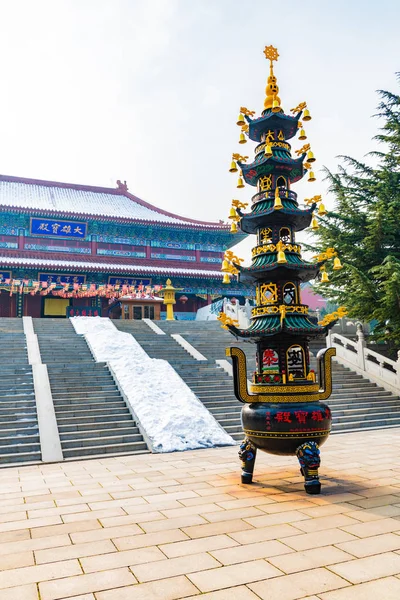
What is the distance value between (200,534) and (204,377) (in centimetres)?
851

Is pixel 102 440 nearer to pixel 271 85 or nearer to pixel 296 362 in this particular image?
pixel 296 362

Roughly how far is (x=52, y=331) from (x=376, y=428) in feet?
36.7

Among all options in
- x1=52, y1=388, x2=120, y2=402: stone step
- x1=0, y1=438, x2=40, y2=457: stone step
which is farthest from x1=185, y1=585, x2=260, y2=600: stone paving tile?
x1=52, y1=388, x2=120, y2=402: stone step

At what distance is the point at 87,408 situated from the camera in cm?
966

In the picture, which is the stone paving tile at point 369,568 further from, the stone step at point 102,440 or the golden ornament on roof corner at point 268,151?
the stone step at point 102,440

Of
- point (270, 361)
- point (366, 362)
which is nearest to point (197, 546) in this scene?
point (270, 361)

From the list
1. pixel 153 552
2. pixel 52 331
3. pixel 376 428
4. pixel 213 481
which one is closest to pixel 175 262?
pixel 52 331

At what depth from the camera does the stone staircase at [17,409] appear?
7781 mm

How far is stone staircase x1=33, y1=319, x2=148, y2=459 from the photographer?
820 cm

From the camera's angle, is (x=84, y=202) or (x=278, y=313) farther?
(x=84, y=202)

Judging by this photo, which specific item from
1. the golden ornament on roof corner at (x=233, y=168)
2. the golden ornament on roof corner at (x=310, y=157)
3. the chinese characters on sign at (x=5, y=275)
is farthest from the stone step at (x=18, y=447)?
the chinese characters on sign at (x=5, y=275)

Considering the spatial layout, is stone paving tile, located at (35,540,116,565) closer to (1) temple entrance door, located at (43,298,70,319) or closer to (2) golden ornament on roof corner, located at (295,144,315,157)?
(2) golden ornament on roof corner, located at (295,144,315,157)

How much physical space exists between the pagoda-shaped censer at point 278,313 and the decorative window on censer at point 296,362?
0.04ft

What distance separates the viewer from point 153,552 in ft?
11.6
